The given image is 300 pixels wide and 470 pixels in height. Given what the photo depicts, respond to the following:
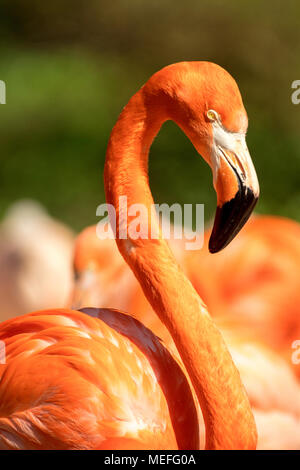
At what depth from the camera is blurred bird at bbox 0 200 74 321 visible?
8.67 feet

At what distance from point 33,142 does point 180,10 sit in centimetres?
121

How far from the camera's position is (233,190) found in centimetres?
132

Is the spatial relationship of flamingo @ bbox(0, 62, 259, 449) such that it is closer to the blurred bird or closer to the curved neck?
the curved neck

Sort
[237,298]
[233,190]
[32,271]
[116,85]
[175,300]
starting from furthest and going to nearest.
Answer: [116,85], [32,271], [237,298], [175,300], [233,190]

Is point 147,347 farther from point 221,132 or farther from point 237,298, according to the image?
point 237,298

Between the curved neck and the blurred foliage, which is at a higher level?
the blurred foliage

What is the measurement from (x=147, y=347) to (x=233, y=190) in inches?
15.9

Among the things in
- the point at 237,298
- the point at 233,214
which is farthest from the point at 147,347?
the point at 237,298

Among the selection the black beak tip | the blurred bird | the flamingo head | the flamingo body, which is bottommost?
the flamingo body

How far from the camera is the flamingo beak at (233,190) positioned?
1.32 m

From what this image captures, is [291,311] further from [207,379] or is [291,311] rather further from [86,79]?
[86,79]

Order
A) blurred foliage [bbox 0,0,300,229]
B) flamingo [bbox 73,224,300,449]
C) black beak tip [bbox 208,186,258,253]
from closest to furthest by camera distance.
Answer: black beak tip [bbox 208,186,258,253] → flamingo [bbox 73,224,300,449] → blurred foliage [bbox 0,0,300,229]

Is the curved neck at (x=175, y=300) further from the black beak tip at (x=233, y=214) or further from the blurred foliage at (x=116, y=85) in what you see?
the blurred foliage at (x=116, y=85)

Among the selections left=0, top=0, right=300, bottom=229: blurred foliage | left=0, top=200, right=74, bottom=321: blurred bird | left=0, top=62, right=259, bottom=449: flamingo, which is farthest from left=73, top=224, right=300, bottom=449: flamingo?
left=0, top=0, right=300, bottom=229: blurred foliage
